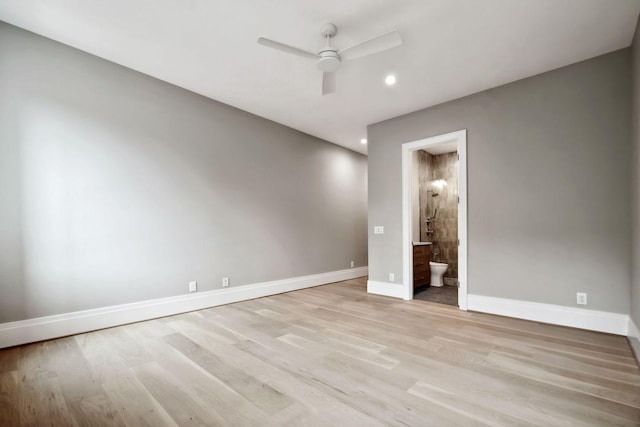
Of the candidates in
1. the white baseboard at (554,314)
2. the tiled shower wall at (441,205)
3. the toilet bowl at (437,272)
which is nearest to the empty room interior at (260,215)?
the white baseboard at (554,314)

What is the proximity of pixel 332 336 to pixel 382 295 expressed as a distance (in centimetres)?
198

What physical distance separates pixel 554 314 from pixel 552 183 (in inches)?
57.9

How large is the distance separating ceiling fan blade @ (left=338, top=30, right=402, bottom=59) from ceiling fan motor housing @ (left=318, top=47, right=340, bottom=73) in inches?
2.3

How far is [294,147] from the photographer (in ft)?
16.9

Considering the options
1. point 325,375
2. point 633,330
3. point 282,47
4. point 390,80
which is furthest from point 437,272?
point 282,47

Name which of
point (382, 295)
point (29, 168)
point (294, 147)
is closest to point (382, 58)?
point (294, 147)

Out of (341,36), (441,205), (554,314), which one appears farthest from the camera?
(441,205)

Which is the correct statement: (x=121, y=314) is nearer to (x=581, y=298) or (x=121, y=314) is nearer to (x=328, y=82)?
(x=328, y=82)

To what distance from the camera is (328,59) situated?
97.8 inches

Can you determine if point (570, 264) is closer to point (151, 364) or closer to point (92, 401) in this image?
point (151, 364)

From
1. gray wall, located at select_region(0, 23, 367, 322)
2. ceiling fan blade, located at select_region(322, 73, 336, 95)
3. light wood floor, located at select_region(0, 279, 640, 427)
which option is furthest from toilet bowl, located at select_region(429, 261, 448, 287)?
ceiling fan blade, located at select_region(322, 73, 336, 95)

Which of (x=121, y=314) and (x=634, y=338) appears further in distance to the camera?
(x=121, y=314)

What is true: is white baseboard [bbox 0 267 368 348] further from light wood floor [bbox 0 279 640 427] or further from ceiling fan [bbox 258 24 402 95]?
ceiling fan [bbox 258 24 402 95]

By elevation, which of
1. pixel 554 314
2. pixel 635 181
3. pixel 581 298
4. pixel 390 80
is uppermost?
pixel 390 80
